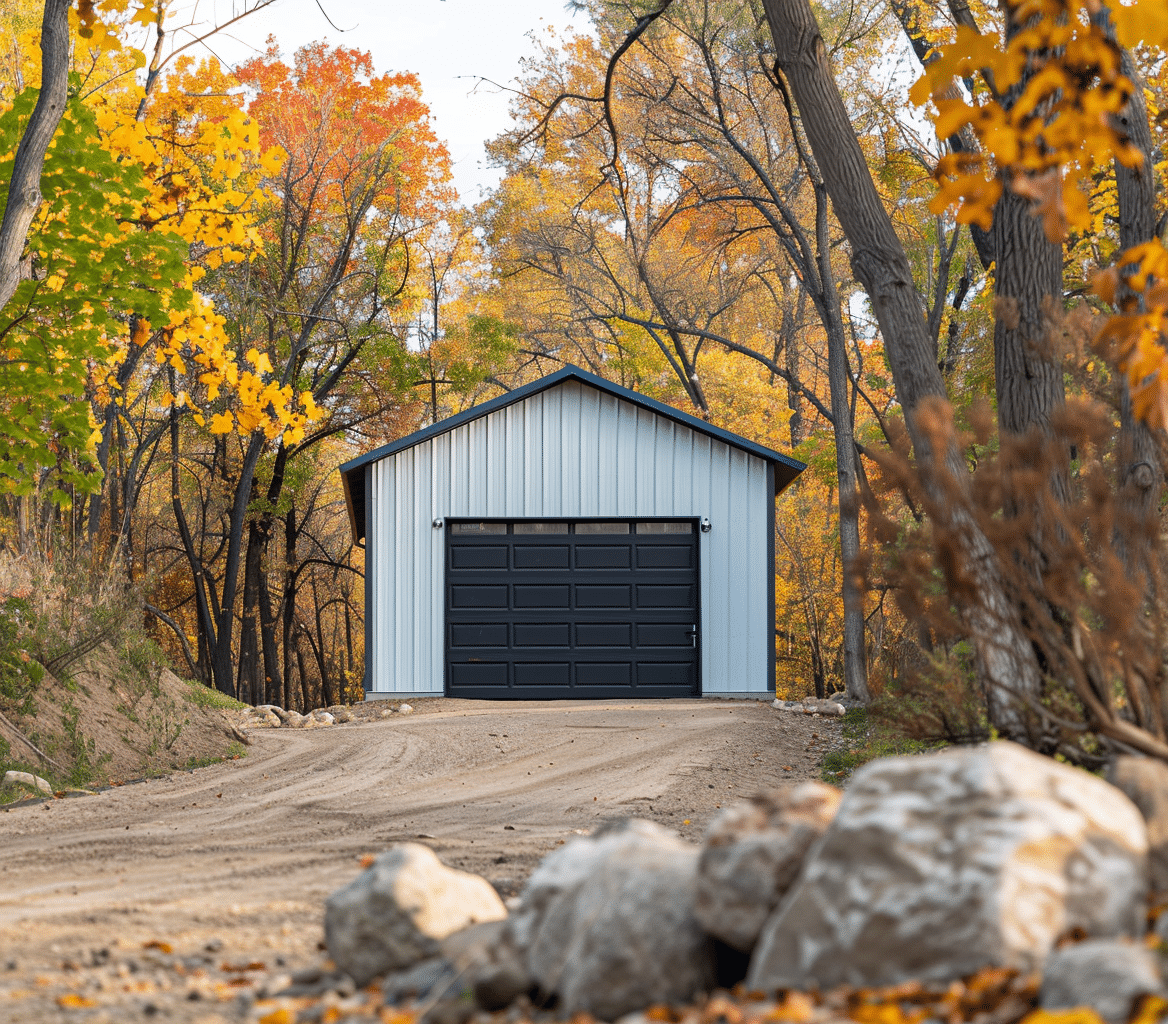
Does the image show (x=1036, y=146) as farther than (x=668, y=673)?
No

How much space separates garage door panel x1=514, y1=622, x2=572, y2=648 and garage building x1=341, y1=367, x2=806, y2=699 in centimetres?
2

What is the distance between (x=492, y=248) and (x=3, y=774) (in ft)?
61.5

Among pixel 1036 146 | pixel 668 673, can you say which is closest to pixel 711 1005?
pixel 1036 146

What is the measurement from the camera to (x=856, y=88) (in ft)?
53.3

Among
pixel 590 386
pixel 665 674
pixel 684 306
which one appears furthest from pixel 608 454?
pixel 684 306

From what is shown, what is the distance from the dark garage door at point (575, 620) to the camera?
50.8 feet

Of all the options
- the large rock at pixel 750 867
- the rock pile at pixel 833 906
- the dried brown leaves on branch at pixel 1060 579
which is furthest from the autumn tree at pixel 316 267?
the large rock at pixel 750 867

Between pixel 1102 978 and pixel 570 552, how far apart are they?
536 inches

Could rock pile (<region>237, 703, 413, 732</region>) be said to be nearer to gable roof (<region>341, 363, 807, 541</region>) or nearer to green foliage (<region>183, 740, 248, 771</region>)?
green foliage (<region>183, 740, 248, 771</region>)

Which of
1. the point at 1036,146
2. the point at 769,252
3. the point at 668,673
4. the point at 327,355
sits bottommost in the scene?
the point at 668,673

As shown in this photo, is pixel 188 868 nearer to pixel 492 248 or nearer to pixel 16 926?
pixel 16 926

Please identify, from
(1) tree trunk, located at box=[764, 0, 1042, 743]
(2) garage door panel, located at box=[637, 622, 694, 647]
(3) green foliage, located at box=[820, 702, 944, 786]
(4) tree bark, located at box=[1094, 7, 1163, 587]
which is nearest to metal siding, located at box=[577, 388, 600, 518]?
(2) garage door panel, located at box=[637, 622, 694, 647]

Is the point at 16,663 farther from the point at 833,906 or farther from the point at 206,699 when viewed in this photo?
the point at 833,906

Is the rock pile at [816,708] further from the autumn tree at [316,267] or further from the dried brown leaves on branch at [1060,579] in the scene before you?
the autumn tree at [316,267]
